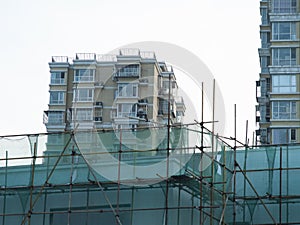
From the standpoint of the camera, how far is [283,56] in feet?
106

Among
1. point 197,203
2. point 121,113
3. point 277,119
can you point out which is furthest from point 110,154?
point 121,113

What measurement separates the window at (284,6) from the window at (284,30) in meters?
0.58

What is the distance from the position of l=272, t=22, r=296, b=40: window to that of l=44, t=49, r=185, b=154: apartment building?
12.1 m

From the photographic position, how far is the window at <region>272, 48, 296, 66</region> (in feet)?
105

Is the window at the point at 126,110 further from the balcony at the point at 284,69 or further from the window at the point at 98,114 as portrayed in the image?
the balcony at the point at 284,69

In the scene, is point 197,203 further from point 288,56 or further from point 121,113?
point 121,113

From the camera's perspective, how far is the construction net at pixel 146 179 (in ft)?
48.6

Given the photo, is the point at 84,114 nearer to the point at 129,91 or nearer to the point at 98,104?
the point at 98,104

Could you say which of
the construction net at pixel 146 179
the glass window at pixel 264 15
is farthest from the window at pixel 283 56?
the construction net at pixel 146 179

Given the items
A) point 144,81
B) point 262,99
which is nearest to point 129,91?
point 144,81

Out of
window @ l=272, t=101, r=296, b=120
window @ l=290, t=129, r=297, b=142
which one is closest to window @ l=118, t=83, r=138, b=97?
window @ l=272, t=101, r=296, b=120

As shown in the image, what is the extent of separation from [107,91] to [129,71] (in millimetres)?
1996

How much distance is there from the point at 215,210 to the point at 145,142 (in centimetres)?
201

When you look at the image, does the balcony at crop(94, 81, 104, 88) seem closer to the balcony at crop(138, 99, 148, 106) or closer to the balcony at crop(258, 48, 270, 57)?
the balcony at crop(138, 99, 148, 106)
